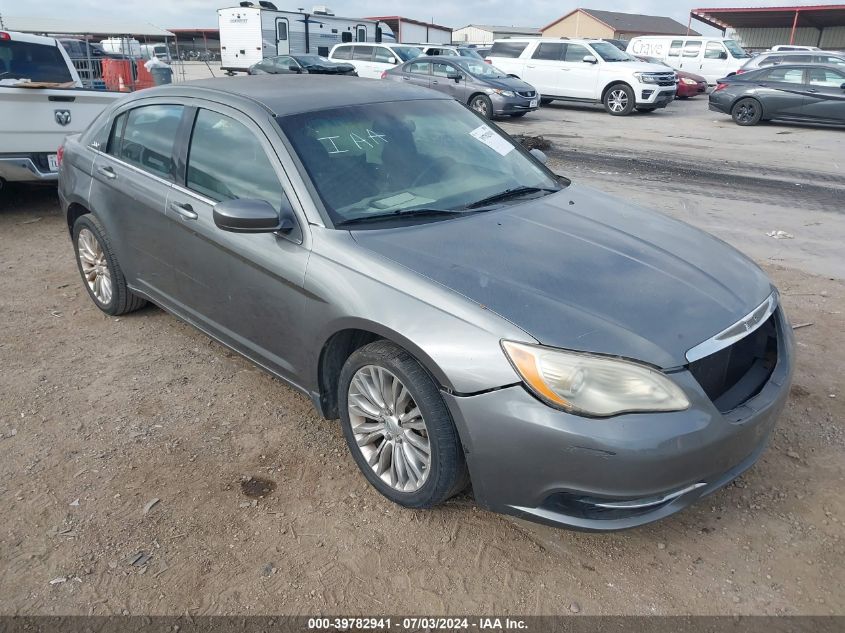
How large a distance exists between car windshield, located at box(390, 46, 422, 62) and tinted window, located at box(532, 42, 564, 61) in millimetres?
3788

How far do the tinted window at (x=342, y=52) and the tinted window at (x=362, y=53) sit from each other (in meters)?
0.18

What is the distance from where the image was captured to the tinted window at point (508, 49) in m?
19.3

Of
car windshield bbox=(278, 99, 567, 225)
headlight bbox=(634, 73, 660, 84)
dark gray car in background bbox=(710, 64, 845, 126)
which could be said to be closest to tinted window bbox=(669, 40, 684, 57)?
headlight bbox=(634, 73, 660, 84)

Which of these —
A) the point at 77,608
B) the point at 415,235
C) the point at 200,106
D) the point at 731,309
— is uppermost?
the point at 200,106

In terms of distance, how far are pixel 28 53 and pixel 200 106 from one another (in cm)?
596

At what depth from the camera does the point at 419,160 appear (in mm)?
3414

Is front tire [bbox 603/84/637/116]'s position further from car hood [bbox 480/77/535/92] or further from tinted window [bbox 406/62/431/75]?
tinted window [bbox 406/62/431/75]

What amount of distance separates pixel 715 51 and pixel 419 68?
41.6ft

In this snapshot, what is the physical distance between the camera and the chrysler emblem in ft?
21.9

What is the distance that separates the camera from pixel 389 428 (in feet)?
9.18

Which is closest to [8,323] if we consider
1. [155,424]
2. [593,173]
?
[155,424]

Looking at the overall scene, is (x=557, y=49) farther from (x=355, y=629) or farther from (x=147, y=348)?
(x=355, y=629)

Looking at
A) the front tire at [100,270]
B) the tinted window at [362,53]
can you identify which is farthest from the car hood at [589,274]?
the tinted window at [362,53]

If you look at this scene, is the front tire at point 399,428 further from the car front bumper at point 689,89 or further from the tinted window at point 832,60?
the car front bumper at point 689,89
